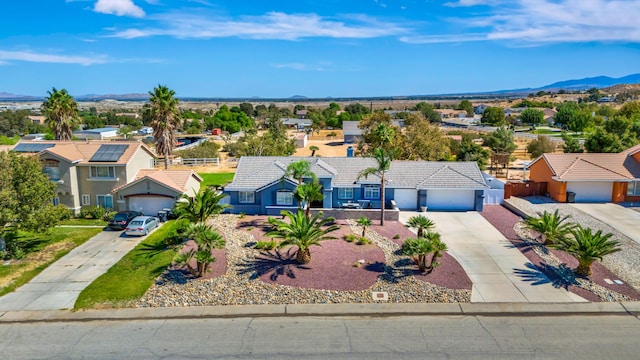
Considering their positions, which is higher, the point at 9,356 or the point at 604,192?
the point at 604,192

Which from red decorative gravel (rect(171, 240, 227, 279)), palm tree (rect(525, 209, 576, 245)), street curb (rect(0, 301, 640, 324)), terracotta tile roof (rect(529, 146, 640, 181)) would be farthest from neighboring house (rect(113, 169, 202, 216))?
terracotta tile roof (rect(529, 146, 640, 181))

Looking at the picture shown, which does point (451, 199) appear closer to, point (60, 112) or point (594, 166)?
point (594, 166)

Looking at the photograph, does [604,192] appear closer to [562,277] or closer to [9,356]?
[562,277]

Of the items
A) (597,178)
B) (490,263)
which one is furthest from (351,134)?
(490,263)

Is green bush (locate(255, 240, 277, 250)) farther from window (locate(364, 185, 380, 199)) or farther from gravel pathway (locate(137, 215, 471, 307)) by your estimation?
window (locate(364, 185, 380, 199))

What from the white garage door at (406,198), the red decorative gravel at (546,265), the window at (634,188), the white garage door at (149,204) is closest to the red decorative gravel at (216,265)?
the white garage door at (149,204)

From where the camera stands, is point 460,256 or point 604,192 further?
point 604,192

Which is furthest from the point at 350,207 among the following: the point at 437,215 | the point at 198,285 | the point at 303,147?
the point at 303,147
